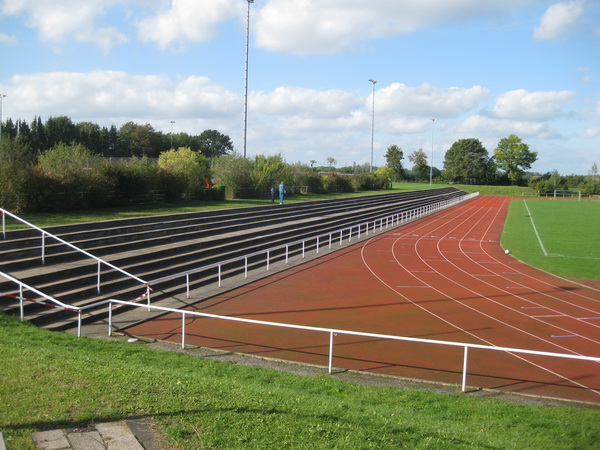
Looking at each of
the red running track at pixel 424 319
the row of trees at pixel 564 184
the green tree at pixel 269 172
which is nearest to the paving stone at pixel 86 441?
the red running track at pixel 424 319

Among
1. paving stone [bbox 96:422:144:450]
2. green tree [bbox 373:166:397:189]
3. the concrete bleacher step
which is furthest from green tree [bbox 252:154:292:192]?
paving stone [bbox 96:422:144:450]

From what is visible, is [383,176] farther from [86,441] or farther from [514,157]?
[86,441]

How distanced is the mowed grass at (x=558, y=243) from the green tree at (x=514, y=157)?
65296 millimetres

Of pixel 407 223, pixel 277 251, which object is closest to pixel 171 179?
pixel 277 251

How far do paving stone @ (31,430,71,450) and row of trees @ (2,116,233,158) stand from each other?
48995 millimetres

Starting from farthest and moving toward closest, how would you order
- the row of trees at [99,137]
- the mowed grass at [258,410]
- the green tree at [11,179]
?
1. the row of trees at [99,137]
2. the green tree at [11,179]
3. the mowed grass at [258,410]

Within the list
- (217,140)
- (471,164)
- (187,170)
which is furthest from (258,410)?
(217,140)

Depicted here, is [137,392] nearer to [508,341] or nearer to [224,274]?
[508,341]

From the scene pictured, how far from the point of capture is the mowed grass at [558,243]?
70.9ft

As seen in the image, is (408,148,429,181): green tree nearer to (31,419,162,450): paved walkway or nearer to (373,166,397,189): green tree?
(373,166,397,189): green tree

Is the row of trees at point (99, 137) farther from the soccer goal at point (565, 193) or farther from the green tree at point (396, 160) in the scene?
the soccer goal at point (565, 193)

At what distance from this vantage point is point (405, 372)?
9242mm

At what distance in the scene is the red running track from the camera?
9531 millimetres

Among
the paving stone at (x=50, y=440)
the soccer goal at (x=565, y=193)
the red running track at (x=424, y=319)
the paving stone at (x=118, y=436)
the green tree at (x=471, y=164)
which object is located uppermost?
the green tree at (x=471, y=164)
